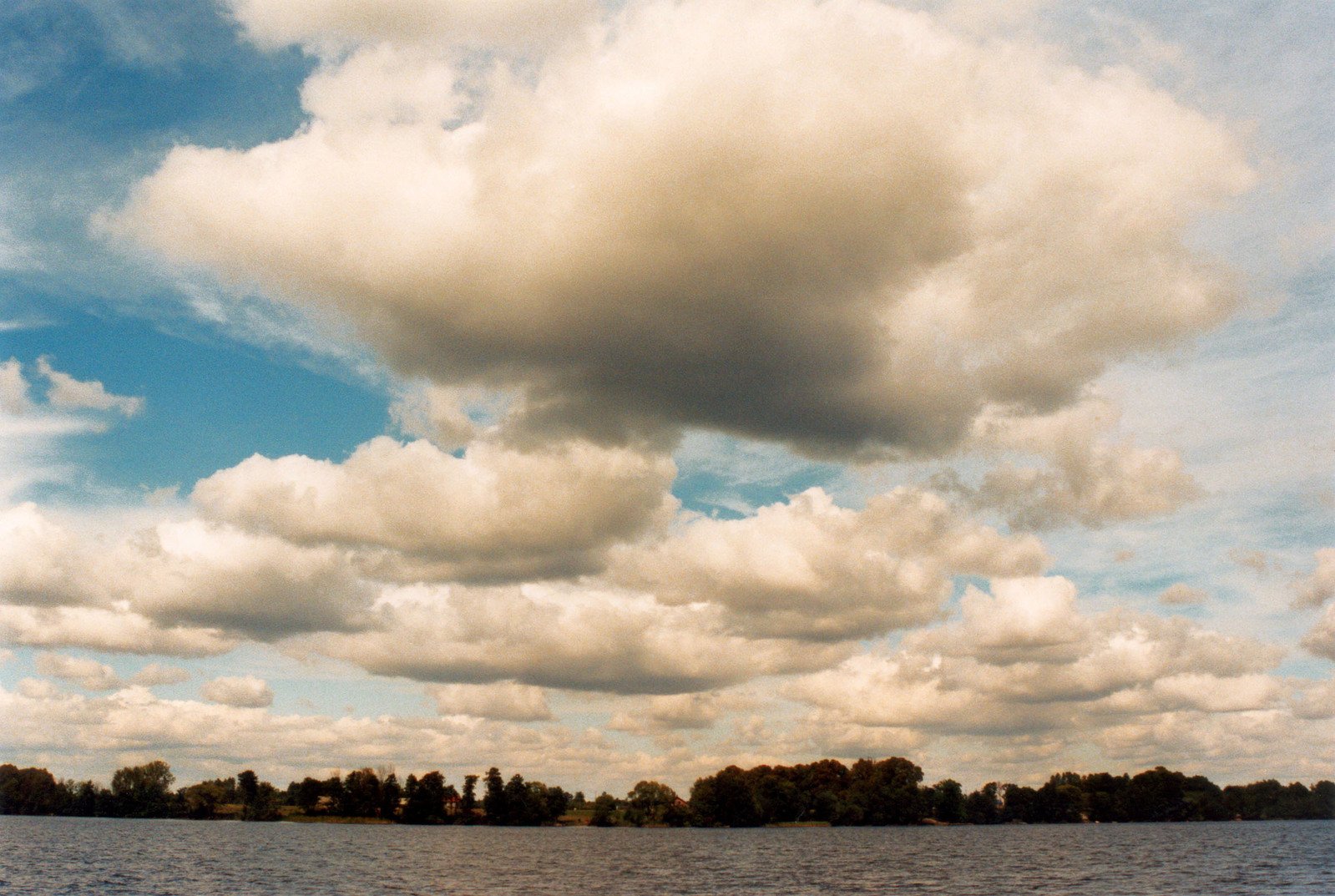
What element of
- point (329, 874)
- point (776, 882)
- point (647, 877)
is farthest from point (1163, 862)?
point (329, 874)

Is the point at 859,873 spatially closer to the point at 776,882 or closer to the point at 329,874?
the point at 776,882

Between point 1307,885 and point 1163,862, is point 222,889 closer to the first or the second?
point 1307,885

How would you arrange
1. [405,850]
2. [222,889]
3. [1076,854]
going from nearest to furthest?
[222,889] → [1076,854] → [405,850]

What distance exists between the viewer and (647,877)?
415 feet

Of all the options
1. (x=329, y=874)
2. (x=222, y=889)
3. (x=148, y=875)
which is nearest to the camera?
(x=222, y=889)

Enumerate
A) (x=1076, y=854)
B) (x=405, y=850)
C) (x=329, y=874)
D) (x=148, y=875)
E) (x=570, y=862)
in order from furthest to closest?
(x=405, y=850) → (x=1076, y=854) → (x=570, y=862) → (x=329, y=874) → (x=148, y=875)

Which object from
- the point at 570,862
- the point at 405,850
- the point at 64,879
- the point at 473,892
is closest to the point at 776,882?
the point at 473,892

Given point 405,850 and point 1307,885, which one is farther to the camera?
point 405,850

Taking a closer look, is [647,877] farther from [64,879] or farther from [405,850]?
[405,850]

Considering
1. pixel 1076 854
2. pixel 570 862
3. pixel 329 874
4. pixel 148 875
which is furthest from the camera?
pixel 1076 854

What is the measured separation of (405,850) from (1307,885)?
5807 inches

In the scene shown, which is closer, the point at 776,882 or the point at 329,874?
the point at 776,882

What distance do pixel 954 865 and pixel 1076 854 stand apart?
130ft

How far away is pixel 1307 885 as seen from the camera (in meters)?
106
